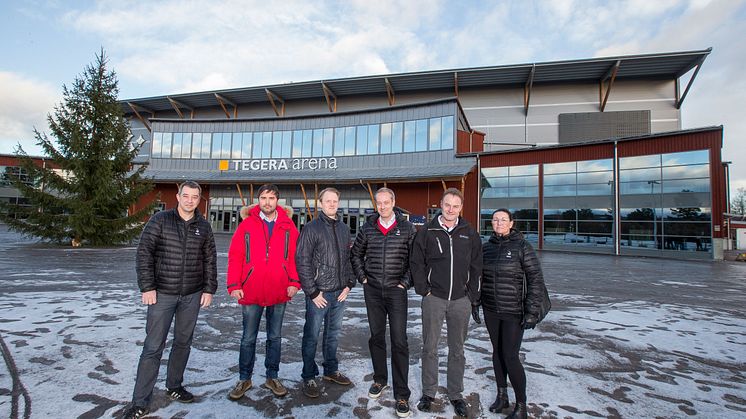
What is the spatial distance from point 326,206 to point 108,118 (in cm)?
1732

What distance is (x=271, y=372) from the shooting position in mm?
3102

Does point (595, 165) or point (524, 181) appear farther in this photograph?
point (524, 181)

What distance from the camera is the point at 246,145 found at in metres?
31.2

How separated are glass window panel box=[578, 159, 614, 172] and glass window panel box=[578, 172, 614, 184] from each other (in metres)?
0.26

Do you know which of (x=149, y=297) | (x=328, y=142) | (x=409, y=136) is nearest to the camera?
(x=149, y=297)

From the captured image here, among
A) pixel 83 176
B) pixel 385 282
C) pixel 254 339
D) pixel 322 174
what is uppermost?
pixel 322 174

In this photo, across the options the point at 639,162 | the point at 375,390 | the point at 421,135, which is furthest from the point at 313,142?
the point at 375,390

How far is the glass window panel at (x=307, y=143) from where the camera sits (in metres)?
29.9

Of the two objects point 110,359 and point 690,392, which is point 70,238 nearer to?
point 110,359

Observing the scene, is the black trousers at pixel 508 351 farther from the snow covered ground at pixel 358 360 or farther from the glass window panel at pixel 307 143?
the glass window panel at pixel 307 143

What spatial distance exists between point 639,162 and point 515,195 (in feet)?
23.0

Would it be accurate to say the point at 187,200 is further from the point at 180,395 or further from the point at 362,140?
the point at 362,140

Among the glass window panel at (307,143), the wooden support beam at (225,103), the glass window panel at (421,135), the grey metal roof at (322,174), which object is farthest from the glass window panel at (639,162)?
the wooden support beam at (225,103)

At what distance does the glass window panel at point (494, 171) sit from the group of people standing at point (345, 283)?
74.4ft
